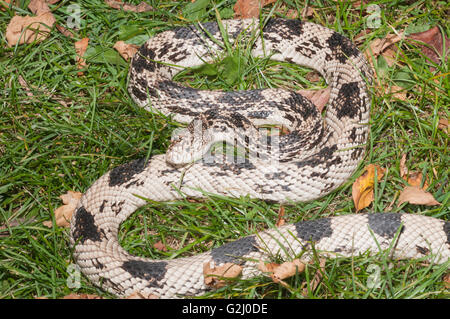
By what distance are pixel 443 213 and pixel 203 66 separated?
11.0ft

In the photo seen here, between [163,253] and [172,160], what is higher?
[172,160]

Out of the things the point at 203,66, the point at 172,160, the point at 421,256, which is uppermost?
the point at 203,66

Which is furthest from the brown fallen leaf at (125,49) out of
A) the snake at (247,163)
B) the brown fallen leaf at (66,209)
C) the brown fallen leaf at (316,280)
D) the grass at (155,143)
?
the brown fallen leaf at (316,280)

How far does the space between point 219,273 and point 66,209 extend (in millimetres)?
1858

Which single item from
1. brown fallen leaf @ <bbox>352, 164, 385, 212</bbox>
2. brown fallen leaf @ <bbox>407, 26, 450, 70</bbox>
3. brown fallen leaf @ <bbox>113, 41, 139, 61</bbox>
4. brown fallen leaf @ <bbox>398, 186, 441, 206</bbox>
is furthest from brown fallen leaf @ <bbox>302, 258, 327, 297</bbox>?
brown fallen leaf @ <bbox>113, 41, 139, 61</bbox>

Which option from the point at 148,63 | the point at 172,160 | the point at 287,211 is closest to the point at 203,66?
the point at 148,63

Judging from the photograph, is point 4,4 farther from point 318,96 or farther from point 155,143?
point 318,96

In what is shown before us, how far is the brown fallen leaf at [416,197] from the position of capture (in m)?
4.78

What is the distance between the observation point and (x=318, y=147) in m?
5.53

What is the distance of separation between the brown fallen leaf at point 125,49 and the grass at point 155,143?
0.10 m

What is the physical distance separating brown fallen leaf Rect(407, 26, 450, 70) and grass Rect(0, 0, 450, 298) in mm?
117
